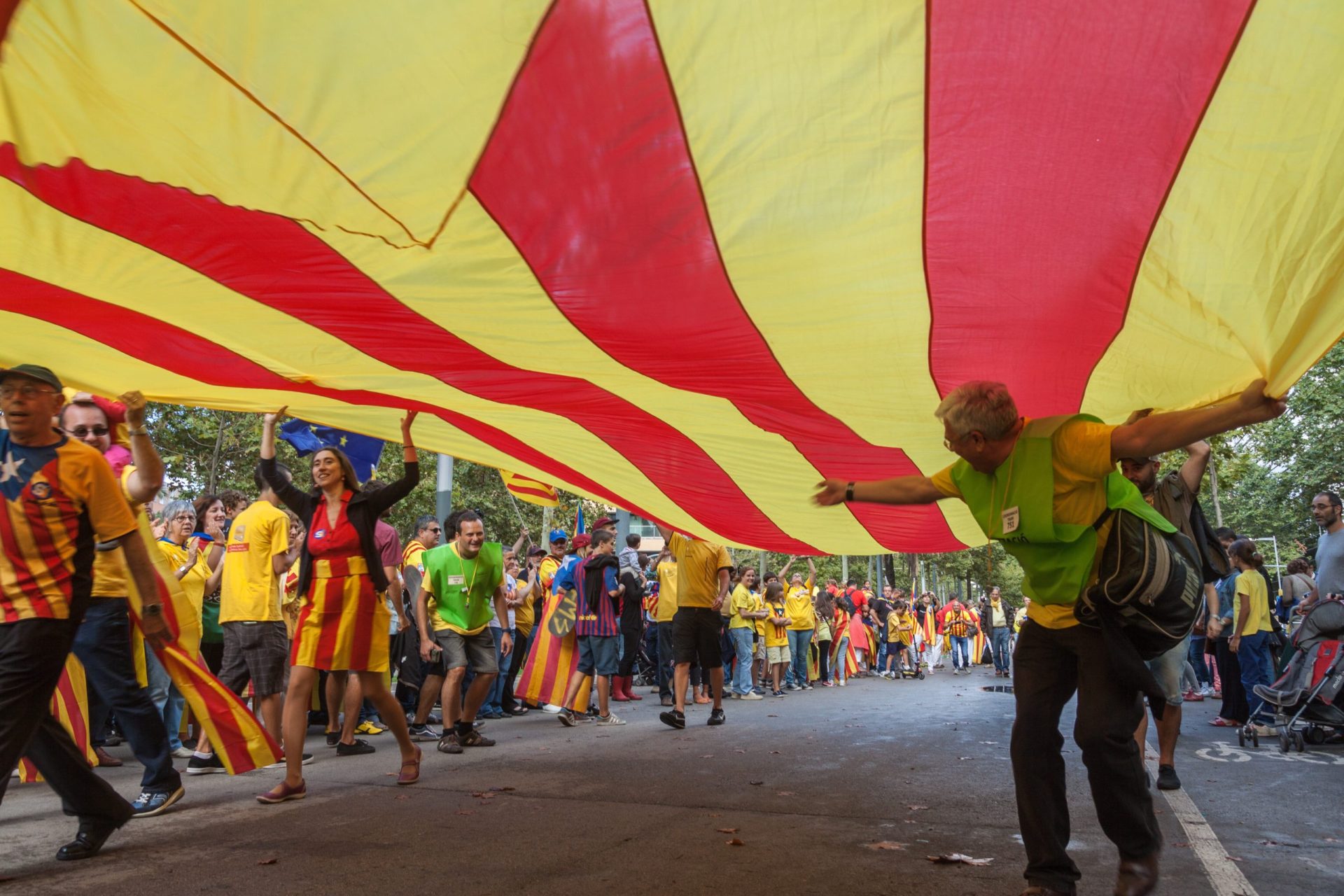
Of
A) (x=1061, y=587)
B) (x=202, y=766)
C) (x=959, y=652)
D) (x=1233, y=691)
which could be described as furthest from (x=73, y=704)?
(x=959, y=652)


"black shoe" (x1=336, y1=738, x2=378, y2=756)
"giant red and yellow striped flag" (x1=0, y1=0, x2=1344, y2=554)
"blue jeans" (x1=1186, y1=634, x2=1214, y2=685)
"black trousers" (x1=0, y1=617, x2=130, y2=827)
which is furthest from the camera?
"blue jeans" (x1=1186, y1=634, x2=1214, y2=685)

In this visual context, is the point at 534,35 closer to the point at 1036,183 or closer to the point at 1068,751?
the point at 1036,183

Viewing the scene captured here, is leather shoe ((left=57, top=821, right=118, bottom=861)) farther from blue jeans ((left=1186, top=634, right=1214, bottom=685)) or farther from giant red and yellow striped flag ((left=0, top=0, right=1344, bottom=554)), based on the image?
blue jeans ((left=1186, top=634, right=1214, bottom=685))

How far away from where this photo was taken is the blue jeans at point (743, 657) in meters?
14.0

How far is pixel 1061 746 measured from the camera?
3070mm

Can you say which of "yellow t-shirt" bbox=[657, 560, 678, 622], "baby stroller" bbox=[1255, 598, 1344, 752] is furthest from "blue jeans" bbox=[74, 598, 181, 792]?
"yellow t-shirt" bbox=[657, 560, 678, 622]

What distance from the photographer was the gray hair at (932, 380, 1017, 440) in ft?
10.3

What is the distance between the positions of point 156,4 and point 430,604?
5693mm

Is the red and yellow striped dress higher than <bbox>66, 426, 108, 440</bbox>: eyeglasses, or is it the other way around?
<bbox>66, 426, 108, 440</bbox>: eyeglasses

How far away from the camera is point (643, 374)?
14.5 feet

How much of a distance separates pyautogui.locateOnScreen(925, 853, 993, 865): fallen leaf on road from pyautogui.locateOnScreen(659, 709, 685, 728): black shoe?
5.09 metres

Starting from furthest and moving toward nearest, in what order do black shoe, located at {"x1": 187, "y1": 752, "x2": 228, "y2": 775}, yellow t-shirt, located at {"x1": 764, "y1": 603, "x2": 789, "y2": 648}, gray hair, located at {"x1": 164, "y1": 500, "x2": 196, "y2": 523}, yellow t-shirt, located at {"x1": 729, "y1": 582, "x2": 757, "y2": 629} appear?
1. yellow t-shirt, located at {"x1": 764, "y1": 603, "x2": 789, "y2": 648}
2. yellow t-shirt, located at {"x1": 729, "y1": 582, "x2": 757, "y2": 629}
3. gray hair, located at {"x1": 164, "y1": 500, "x2": 196, "y2": 523}
4. black shoe, located at {"x1": 187, "y1": 752, "x2": 228, "y2": 775}

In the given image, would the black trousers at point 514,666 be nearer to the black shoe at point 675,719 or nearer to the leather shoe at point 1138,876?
the black shoe at point 675,719

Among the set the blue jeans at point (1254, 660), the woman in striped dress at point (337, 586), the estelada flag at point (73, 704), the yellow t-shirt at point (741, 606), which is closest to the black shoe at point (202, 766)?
the estelada flag at point (73, 704)
